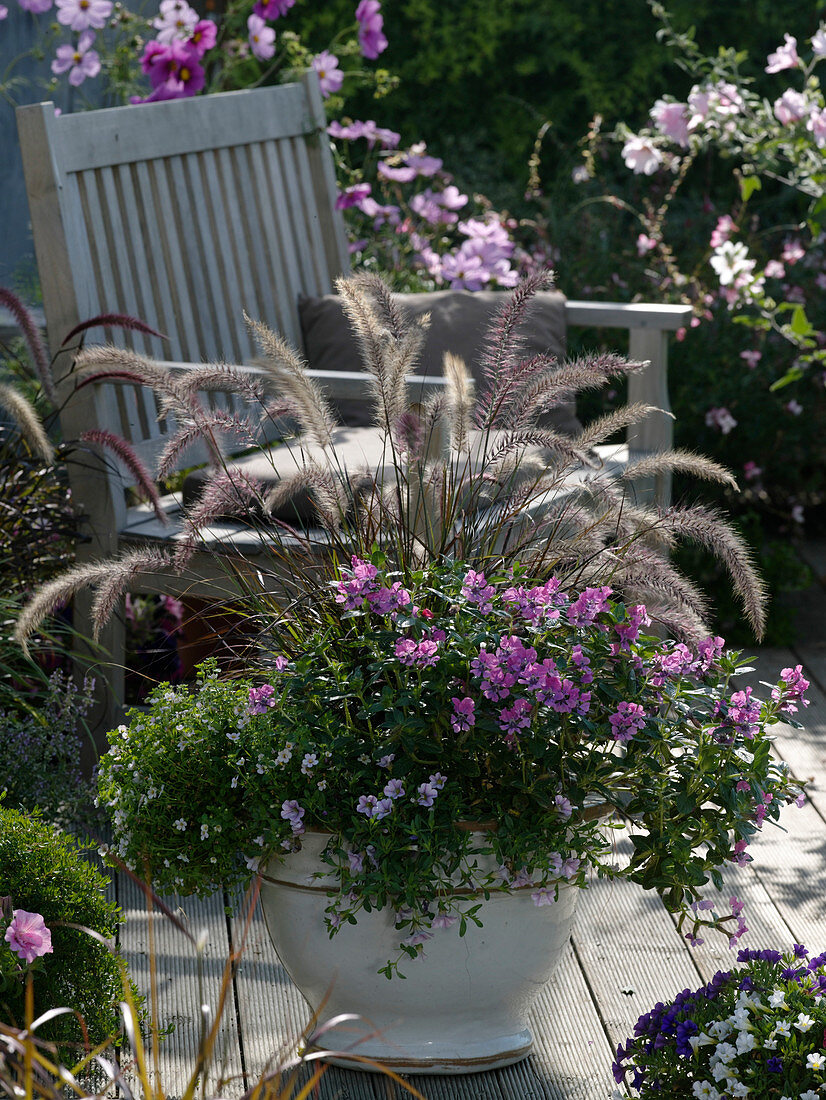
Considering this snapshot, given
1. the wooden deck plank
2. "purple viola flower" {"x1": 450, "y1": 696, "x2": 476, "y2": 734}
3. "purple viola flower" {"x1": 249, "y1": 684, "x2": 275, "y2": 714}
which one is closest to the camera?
"purple viola flower" {"x1": 450, "y1": 696, "x2": 476, "y2": 734}

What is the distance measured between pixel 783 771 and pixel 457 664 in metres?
0.46

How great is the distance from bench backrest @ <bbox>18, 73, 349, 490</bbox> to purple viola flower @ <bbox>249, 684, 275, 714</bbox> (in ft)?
3.87

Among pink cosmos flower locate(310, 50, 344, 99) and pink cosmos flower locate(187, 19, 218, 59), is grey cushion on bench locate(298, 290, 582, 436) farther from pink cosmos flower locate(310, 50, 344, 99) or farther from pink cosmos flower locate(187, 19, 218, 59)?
pink cosmos flower locate(310, 50, 344, 99)

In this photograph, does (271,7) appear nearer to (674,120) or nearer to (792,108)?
(674,120)

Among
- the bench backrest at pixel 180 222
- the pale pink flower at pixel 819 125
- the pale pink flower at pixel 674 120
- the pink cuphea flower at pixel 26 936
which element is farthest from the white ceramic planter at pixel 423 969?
the pale pink flower at pixel 674 120

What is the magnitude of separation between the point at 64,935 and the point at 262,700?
0.44 m

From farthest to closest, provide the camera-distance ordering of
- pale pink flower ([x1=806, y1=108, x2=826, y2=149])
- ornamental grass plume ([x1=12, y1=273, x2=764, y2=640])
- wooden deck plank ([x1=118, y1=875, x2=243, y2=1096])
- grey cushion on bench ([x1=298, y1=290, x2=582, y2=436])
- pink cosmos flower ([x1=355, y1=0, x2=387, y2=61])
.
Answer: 1. pink cosmos flower ([x1=355, y1=0, x2=387, y2=61])
2. grey cushion on bench ([x1=298, y1=290, x2=582, y2=436])
3. pale pink flower ([x1=806, y1=108, x2=826, y2=149])
4. wooden deck plank ([x1=118, y1=875, x2=243, y2=1096])
5. ornamental grass plume ([x1=12, y1=273, x2=764, y2=640])

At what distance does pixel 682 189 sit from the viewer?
602cm

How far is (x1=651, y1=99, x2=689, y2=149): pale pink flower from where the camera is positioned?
10.4 ft

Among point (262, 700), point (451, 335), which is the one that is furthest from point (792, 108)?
point (262, 700)

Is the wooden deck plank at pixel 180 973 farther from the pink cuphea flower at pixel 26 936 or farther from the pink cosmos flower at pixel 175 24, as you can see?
the pink cosmos flower at pixel 175 24

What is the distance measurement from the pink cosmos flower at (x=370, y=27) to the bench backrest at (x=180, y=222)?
0.31 meters

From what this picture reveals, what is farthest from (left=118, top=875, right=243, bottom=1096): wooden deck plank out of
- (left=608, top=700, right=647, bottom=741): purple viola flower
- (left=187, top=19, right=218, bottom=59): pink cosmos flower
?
(left=187, top=19, right=218, bottom=59): pink cosmos flower

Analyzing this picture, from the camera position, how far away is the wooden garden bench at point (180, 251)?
2578 mm
